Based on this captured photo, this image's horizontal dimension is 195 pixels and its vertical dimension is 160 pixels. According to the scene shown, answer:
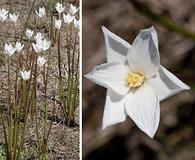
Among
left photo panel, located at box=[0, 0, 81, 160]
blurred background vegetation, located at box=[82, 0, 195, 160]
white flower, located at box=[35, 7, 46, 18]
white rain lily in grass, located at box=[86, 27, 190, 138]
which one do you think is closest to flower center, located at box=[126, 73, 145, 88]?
white rain lily in grass, located at box=[86, 27, 190, 138]

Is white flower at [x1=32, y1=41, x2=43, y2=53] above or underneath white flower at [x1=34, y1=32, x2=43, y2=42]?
underneath

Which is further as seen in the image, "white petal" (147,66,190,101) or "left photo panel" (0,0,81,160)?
"left photo panel" (0,0,81,160)

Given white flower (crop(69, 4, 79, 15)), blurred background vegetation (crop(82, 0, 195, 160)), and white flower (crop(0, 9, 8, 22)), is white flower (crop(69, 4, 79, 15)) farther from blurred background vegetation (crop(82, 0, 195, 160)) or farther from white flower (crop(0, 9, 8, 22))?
blurred background vegetation (crop(82, 0, 195, 160))

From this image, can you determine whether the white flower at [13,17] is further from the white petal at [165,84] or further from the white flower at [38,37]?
the white petal at [165,84]

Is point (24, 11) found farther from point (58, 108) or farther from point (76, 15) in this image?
point (58, 108)

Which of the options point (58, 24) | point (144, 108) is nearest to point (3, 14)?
point (58, 24)

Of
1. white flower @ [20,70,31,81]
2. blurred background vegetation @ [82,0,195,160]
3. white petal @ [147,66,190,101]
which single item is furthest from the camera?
blurred background vegetation @ [82,0,195,160]

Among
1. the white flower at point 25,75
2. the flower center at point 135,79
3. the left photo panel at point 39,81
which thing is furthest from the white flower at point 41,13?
the flower center at point 135,79

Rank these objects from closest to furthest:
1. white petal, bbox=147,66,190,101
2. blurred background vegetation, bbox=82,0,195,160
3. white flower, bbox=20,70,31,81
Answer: white petal, bbox=147,66,190,101 < white flower, bbox=20,70,31,81 < blurred background vegetation, bbox=82,0,195,160

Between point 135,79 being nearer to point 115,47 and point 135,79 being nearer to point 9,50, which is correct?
point 115,47
